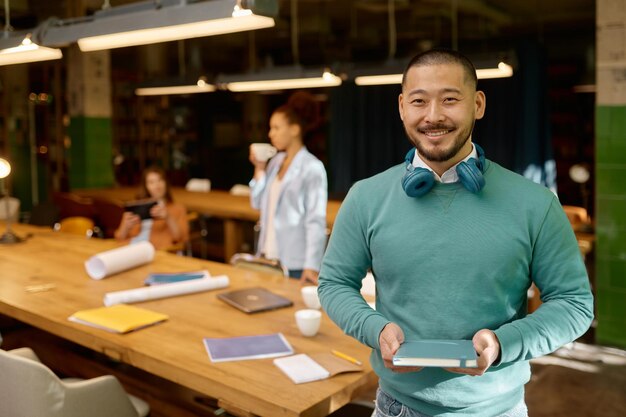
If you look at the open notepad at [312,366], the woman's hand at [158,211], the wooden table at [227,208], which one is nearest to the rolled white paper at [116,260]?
the woman's hand at [158,211]

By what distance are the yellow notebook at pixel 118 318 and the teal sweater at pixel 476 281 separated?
1.20 m

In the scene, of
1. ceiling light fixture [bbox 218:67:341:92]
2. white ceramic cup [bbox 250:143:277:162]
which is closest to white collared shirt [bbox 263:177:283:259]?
white ceramic cup [bbox 250:143:277:162]

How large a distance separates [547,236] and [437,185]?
0.90 feet

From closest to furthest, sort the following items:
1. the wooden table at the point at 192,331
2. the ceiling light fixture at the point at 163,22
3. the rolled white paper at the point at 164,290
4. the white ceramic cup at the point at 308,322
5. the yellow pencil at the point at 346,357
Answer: the wooden table at the point at 192,331 → the yellow pencil at the point at 346,357 → the white ceramic cup at the point at 308,322 → the ceiling light fixture at the point at 163,22 → the rolled white paper at the point at 164,290

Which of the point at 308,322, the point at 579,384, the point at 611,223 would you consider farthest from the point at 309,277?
the point at 611,223

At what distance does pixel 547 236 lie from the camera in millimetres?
1482

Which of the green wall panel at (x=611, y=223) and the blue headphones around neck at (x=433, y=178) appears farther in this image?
the green wall panel at (x=611, y=223)

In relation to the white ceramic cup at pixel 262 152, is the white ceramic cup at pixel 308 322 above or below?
below

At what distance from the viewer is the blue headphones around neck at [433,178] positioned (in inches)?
59.1

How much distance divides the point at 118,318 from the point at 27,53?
2.27 m

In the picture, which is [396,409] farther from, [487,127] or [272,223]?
[487,127]

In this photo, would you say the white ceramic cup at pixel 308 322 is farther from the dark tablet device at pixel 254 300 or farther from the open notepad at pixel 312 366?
the dark tablet device at pixel 254 300

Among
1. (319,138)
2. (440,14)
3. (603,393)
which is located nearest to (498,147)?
(440,14)

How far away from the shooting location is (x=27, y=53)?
4.07m
